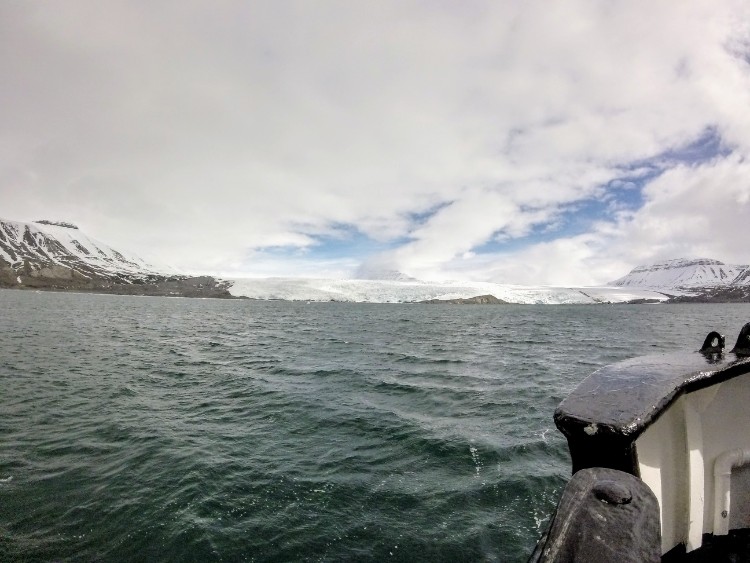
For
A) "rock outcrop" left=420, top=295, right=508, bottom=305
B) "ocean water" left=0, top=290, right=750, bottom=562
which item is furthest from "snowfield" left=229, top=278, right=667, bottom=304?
"ocean water" left=0, top=290, right=750, bottom=562

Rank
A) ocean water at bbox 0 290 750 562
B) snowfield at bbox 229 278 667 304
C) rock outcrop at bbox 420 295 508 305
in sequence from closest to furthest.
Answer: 1. ocean water at bbox 0 290 750 562
2. snowfield at bbox 229 278 667 304
3. rock outcrop at bbox 420 295 508 305

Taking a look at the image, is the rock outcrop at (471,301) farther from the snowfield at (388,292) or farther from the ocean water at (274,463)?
the ocean water at (274,463)

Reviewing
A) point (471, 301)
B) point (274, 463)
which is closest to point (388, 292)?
point (471, 301)

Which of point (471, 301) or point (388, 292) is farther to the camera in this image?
point (471, 301)

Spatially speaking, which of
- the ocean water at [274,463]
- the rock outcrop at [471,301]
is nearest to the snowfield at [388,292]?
the rock outcrop at [471,301]

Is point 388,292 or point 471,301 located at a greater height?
point 471,301

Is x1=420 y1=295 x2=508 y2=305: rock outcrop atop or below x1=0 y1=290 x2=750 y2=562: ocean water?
atop

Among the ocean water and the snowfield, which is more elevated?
the snowfield

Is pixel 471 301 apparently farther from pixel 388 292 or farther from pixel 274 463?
pixel 274 463

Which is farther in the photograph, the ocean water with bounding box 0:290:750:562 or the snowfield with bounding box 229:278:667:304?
the snowfield with bounding box 229:278:667:304

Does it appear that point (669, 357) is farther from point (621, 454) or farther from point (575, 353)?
point (575, 353)

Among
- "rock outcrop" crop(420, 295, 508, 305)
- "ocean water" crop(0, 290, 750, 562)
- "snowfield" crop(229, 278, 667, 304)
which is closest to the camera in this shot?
"ocean water" crop(0, 290, 750, 562)

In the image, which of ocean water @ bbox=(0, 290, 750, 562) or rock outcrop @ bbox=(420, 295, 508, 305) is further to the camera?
rock outcrop @ bbox=(420, 295, 508, 305)

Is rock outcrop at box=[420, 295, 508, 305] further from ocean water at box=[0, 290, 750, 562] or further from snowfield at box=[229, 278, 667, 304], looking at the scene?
ocean water at box=[0, 290, 750, 562]
